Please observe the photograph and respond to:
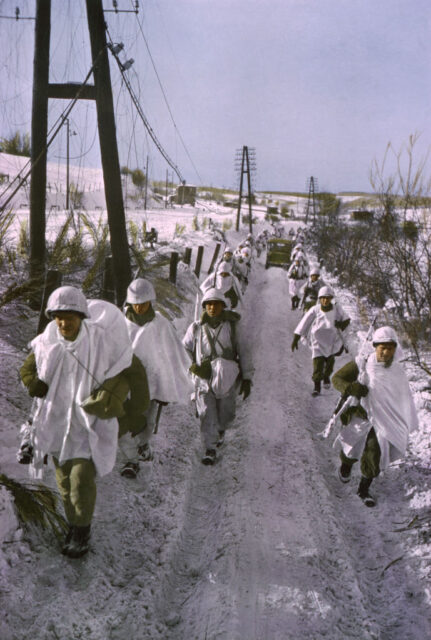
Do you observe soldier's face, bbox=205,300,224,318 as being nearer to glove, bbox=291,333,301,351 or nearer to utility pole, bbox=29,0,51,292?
utility pole, bbox=29,0,51,292

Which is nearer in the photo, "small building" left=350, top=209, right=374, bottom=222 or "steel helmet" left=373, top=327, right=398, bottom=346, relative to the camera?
"steel helmet" left=373, top=327, right=398, bottom=346

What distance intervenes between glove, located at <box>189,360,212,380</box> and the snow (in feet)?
3.05

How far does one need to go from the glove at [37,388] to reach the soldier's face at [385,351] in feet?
10.1

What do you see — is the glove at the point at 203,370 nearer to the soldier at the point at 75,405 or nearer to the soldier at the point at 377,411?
the soldier at the point at 377,411

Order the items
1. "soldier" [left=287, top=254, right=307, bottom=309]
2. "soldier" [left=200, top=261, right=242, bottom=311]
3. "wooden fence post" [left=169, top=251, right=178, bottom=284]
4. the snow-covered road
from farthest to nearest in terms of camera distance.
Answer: "soldier" [left=287, top=254, right=307, bottom=309]
"wooden fence post" [left=169, top=251, right=178, bottom=284]
"soldier" [left=200, top=261, right=242, bottom=311]
the snow-covered road

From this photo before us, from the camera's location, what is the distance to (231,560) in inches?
138

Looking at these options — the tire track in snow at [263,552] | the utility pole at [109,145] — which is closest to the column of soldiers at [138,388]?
the tire track in snow at [263,552]

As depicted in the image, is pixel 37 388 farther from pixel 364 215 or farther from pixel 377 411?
pixel 364 215

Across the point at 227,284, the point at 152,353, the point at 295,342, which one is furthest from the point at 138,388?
the point at 227,284

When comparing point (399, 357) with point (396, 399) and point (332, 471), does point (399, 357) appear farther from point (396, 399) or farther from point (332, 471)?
point (332, 471)

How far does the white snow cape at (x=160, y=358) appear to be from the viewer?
4.63 m

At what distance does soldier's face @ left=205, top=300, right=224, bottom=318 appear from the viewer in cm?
505

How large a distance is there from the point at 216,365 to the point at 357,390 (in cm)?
152

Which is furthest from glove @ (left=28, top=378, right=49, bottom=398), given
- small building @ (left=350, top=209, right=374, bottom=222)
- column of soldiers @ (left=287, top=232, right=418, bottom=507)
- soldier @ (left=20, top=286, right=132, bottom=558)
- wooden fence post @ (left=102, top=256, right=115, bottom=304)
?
small building @ (left=350, top=209, right=374, bottom=222)
